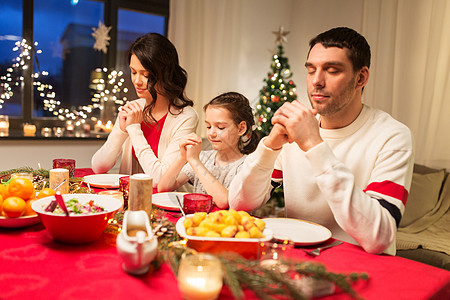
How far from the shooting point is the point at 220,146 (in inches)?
79.0

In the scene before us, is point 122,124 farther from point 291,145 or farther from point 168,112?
point 291,145

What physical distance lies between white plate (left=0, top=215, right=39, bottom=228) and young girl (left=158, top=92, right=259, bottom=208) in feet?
2.46

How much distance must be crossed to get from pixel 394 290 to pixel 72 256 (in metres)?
0.79

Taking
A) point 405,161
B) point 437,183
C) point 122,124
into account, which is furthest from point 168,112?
point 437,183

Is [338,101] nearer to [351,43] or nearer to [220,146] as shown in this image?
[351,43]

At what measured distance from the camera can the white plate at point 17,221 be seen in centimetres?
118

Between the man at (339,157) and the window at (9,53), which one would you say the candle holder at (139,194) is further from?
the window at (9,53)

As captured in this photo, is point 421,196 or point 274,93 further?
point 274,93

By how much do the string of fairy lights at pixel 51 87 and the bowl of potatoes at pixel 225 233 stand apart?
3551 millimetres

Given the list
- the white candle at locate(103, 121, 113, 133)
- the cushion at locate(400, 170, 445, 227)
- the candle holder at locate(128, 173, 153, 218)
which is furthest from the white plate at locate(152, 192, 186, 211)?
the white candle at locate(103, 121, 113, 133)

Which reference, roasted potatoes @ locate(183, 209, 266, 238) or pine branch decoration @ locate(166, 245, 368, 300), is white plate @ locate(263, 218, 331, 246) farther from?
pine branch decoration @ locate(166, 245, 368, 300)

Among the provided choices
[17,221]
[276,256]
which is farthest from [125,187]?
[276,256]

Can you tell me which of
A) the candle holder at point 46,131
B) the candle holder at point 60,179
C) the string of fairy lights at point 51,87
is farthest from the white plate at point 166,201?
the string of fairy lights at point 51,87

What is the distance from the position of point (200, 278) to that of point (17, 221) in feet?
2.31
